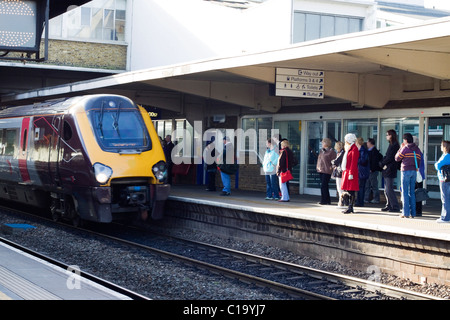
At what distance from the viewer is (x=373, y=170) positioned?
1484cm

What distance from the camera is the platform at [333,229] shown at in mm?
10000

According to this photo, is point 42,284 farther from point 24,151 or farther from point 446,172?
point 24,151

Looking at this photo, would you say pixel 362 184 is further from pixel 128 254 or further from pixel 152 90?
pixel 152 90

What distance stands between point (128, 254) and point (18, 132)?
21.2ft

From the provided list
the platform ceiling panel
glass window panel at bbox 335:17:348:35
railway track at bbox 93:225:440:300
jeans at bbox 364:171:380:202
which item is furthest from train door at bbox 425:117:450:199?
glass window panel at bbox 335:17:348:35

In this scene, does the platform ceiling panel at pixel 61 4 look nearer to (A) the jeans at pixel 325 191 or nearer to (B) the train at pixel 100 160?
(B) the train at pixel 100 160

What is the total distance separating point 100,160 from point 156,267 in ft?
10.7

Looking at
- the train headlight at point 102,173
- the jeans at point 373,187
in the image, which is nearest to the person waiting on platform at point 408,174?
the jeans at point 373,187

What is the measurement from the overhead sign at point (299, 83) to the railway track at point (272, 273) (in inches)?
149

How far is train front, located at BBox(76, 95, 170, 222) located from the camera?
1359 centimetres

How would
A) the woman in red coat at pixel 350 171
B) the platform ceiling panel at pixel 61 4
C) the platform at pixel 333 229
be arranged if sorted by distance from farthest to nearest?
the woman in red coat at pixel 350 171
the platform at pixel 333 229
the platform ceiling panel at pixel 61 4

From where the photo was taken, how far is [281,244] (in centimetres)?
1298

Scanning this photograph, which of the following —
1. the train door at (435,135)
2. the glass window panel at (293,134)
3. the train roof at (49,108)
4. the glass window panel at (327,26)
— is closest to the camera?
the train roof at (49,108)
